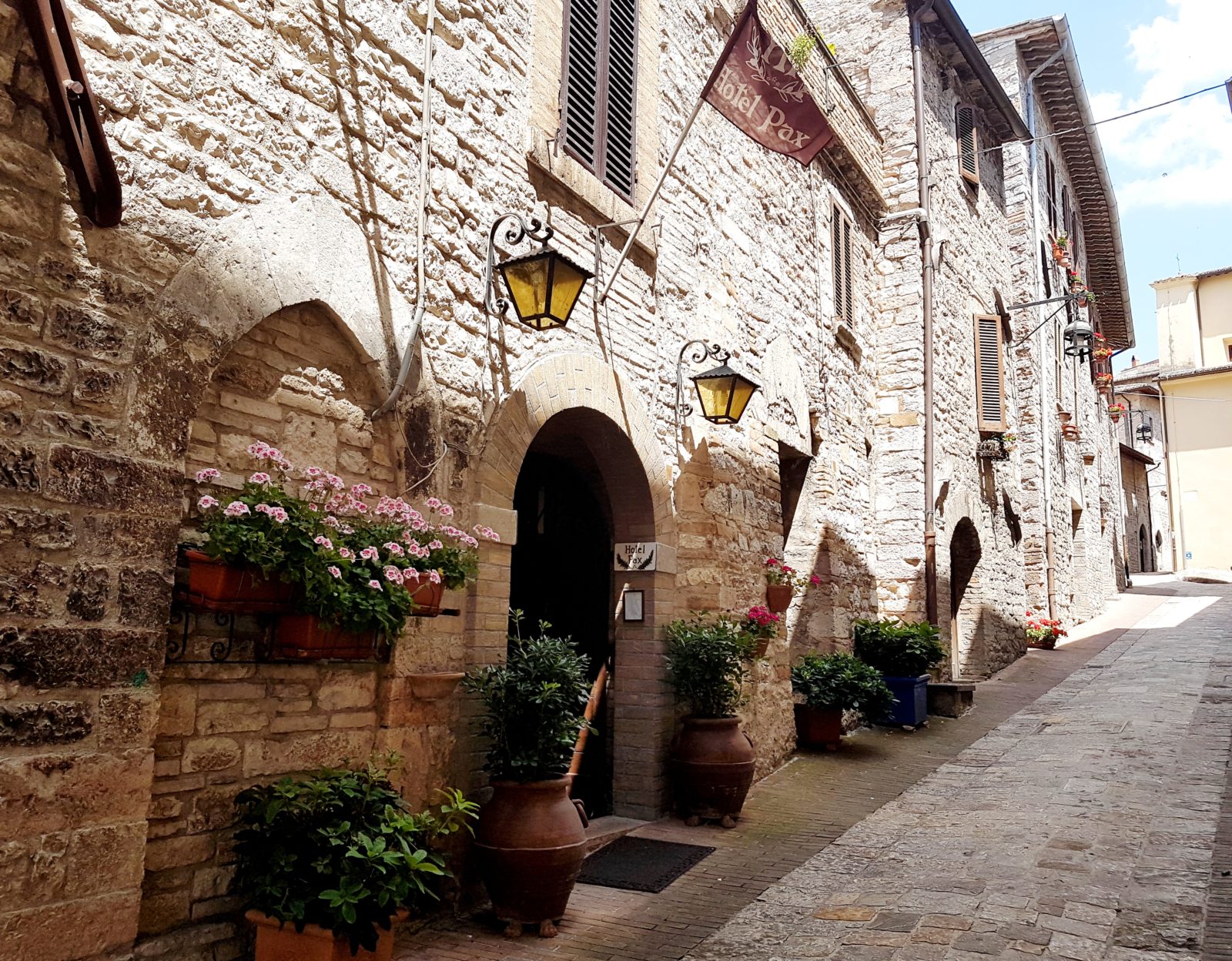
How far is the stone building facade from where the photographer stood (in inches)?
111

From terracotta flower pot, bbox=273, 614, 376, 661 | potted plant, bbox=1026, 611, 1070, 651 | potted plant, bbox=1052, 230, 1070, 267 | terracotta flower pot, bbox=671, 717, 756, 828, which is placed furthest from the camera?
potted plant, bbox=1052, 230, 1070, 267

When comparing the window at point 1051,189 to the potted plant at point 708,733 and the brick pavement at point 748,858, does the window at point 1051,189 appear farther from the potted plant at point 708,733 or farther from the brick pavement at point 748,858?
the potted plant at point 708,733

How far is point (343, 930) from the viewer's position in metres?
3.12

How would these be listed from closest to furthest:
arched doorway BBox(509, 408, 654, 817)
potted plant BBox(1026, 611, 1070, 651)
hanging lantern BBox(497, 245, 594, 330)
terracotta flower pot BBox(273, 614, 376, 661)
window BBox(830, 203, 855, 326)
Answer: terracotta flower pot BBox(273, 614, 376, 661) < hanging lantern BBox(497, 245, 594, 330) < arched doorway BBox(509, 408, 654, 817) < window BBox(830, 203, 855, 326) < potted plant BBox(1026, 611, 1070, 651)

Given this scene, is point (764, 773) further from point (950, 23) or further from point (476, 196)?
point (950, 23)

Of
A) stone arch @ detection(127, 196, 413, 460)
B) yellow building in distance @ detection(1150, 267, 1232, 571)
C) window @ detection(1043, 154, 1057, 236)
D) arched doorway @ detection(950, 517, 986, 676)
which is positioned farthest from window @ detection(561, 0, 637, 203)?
yellow building in distance @ detection(1150, 267, 1232, 571)

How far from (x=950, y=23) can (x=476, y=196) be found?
10354 mm

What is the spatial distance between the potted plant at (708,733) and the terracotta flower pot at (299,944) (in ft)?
10.1

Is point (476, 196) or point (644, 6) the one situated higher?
point (644, 6)

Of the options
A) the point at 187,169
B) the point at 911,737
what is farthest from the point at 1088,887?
the point at 187,169

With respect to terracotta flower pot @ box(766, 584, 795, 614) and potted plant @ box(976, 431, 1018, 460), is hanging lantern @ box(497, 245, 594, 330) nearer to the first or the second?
terracotta flower pot @ box(766, 584, 795, 614)

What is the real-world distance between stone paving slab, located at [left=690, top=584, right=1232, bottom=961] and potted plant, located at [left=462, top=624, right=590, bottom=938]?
73 cm

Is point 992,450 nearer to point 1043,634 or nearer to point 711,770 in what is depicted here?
point 1043,634

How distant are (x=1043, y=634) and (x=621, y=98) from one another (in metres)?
11.9
